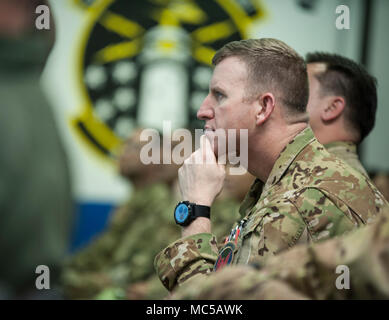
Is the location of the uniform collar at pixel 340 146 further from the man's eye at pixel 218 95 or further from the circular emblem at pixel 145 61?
the circular emblem at pixel 145 61

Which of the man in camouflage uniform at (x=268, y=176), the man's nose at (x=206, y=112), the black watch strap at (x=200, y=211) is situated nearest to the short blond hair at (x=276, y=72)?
the man in camouflage uniform at (x=268, y=176)

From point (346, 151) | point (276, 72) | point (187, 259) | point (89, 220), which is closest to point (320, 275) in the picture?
point (187, 259)

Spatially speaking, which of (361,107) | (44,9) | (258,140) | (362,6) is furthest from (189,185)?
(362,6)

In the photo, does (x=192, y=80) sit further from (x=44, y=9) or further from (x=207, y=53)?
(x=44, y=9)

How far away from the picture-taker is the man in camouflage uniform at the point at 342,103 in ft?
7.12

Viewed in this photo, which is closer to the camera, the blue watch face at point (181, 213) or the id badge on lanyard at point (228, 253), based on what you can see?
the id badge on lanyard at point (228, 253)

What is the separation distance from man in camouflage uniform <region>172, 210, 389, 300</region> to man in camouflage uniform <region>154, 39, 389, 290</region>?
439mm

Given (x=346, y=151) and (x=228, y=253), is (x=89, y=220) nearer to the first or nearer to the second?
(x=346, y=151)

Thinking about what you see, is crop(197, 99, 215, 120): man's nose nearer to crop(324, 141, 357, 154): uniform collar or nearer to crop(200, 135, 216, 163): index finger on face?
crop(200, 135, 216, 163): index finger on face

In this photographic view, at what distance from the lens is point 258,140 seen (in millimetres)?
1735

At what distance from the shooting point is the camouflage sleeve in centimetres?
158

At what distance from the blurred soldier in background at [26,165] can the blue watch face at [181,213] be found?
0.92 metres

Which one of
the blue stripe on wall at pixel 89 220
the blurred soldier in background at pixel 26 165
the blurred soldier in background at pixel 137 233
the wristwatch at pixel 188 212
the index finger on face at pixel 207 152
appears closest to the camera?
the blurred soldier in background at pixel 26 165

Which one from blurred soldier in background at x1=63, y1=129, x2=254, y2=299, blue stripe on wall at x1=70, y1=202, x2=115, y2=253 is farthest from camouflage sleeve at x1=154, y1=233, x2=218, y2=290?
blue stripe on wall at x1=70, y1=202, x2=115, y2=253
